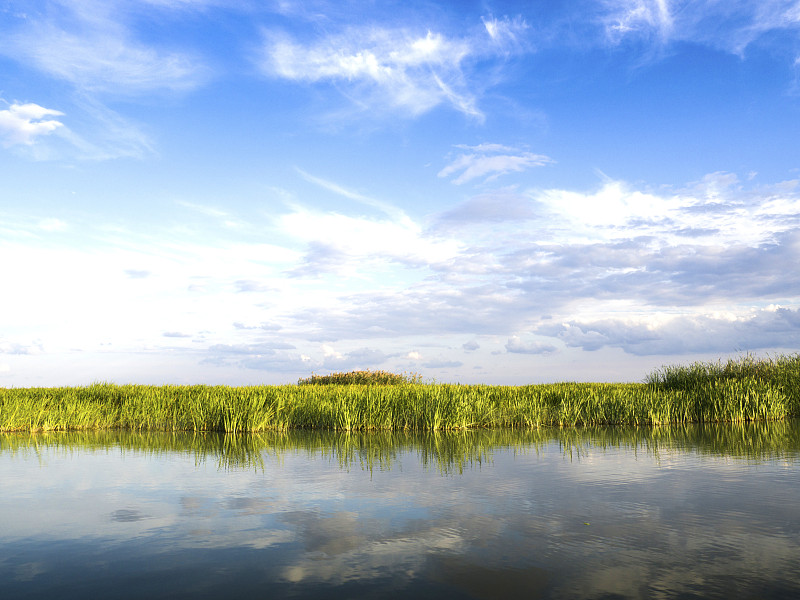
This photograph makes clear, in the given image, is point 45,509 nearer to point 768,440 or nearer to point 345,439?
point 345,439

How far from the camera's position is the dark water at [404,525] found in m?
4.23

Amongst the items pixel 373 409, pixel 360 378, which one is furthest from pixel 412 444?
pixel 360 378

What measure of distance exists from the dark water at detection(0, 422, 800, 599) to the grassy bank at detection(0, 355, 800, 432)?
435cm

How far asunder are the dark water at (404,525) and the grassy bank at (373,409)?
4.35 m

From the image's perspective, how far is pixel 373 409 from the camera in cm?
1517

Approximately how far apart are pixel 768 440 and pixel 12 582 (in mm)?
13205

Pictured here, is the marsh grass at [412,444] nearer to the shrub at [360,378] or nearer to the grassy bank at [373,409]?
the grassy bank at [373,409]

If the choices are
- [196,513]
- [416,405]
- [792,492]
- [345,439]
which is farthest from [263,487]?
[416,405]

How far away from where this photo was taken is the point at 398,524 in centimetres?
568

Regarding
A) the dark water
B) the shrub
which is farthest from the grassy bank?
the shrub

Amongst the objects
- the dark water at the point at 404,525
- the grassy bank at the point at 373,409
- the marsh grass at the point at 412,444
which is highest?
the grassy bank at the point at 373,409

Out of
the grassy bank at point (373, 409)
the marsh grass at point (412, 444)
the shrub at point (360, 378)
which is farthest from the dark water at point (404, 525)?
the shrub at point (360, 378)

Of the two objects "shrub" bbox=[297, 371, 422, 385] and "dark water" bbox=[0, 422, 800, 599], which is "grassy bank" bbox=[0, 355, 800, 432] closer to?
"dark water" bbox=[0, 422, 800, 599]

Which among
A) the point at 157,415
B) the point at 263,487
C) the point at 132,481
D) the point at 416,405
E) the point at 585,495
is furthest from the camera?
the point at 157,415
